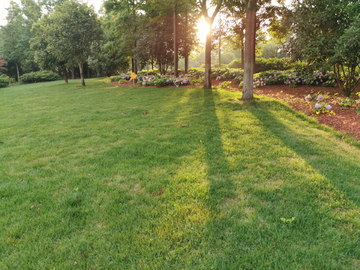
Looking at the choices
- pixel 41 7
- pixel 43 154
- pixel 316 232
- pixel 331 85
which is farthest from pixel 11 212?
pixel 41 7

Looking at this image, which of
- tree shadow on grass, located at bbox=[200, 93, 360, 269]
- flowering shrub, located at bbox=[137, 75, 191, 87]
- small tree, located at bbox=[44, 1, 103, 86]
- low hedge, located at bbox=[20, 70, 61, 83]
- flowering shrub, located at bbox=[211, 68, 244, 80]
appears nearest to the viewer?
tree shadow on grass, located at bbox=[200, 93, 360, 269]

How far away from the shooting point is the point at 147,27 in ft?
59.8

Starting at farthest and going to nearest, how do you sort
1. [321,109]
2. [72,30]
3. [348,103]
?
1. [72,30]
2. [348,103]
3. [321,109]

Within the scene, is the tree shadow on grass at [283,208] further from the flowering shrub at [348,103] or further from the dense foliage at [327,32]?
the dense foliage at [327,32]

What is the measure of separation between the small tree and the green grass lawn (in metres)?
12.0

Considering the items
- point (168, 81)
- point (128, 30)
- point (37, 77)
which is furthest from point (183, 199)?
point (37, 77)

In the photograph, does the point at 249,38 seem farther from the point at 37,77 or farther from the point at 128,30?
the point at 37,77

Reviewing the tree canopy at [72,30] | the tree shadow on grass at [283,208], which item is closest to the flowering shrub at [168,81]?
the tree canopy at [72,30]

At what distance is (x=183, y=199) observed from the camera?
2521mm

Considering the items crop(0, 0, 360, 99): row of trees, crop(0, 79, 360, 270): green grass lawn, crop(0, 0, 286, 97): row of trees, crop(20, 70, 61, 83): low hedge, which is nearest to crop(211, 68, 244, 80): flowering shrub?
crop(0, 0, 360, 99): row of trees

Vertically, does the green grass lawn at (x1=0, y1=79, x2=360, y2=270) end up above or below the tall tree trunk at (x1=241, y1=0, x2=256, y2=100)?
below

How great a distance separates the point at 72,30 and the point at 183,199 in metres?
16.2

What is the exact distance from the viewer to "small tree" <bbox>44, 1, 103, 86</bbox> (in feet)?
46.5

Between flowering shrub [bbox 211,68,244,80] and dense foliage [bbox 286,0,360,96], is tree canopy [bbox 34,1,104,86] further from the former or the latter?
dense foliage [bbox 286,0,360,96]
